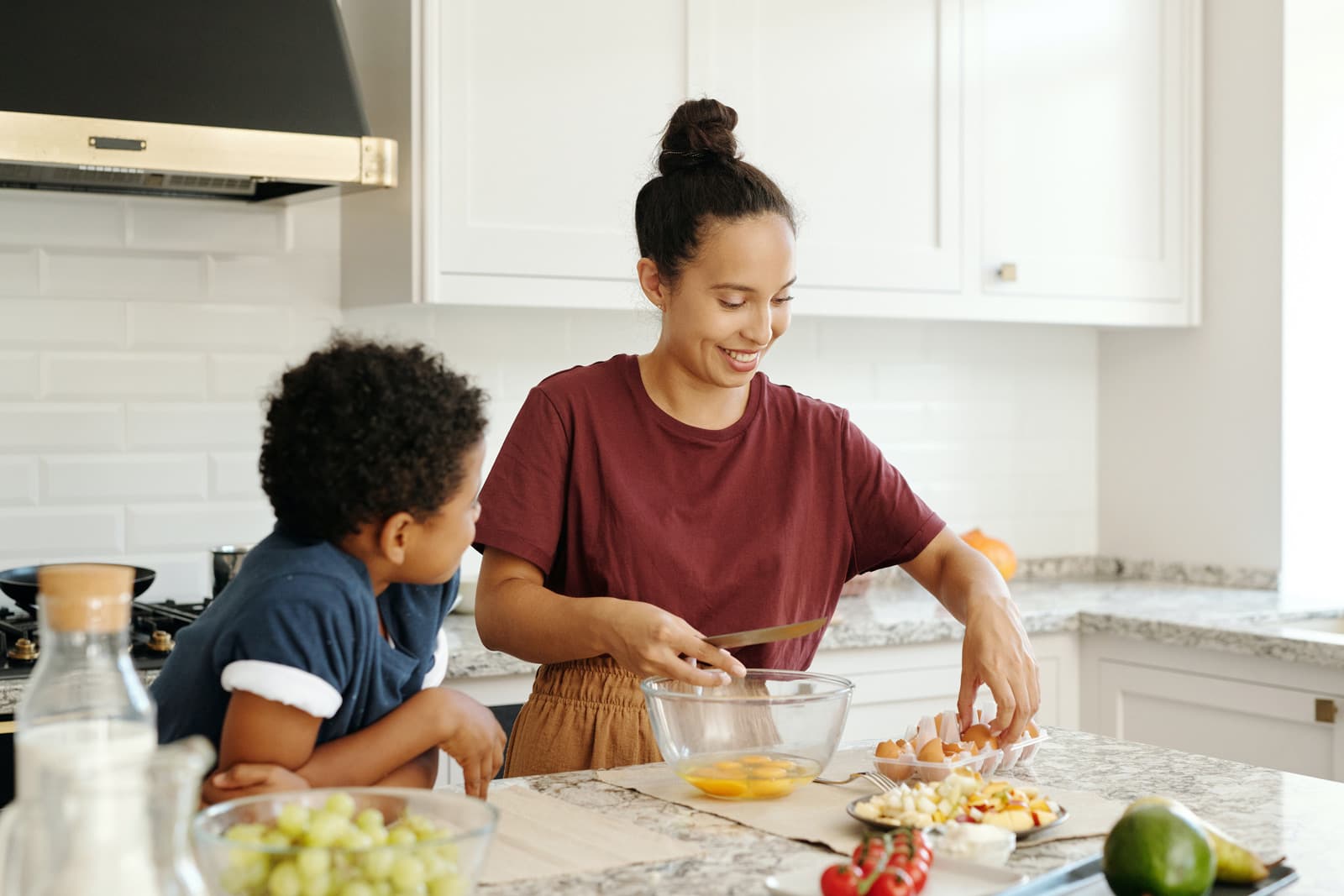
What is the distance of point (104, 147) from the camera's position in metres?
2.29

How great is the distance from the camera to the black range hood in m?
2.27

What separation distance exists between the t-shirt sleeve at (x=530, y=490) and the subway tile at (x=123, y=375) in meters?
1.25

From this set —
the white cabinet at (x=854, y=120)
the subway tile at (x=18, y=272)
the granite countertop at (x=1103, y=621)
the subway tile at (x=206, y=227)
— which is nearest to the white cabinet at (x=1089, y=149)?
the white cabinet at (x=854, y=120)

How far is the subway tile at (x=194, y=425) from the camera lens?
2.76 m

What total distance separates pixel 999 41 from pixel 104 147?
6.25 feet

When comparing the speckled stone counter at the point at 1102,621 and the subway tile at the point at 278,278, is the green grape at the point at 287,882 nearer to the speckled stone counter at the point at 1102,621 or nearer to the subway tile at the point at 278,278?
the speckled stone counter at the point at 1102,621

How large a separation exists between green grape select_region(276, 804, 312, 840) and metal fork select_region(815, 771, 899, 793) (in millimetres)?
597

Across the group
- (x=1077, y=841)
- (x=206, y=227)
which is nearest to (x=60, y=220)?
(x=206, y=227)

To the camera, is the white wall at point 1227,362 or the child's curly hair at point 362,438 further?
the white wall at point 1227,362

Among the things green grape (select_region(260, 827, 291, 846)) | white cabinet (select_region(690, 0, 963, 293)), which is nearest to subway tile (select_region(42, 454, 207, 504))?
white cabinet (select_region(690, 0, 963, 293))

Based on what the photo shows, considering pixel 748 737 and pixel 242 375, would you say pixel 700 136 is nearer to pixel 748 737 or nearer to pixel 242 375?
pixel 748 737

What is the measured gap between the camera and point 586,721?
5.63 feet

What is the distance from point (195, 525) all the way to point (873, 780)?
1.81 meters

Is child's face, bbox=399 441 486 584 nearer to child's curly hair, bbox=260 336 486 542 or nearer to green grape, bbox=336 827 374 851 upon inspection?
child's curly hair, bbox=260 336 486 542
